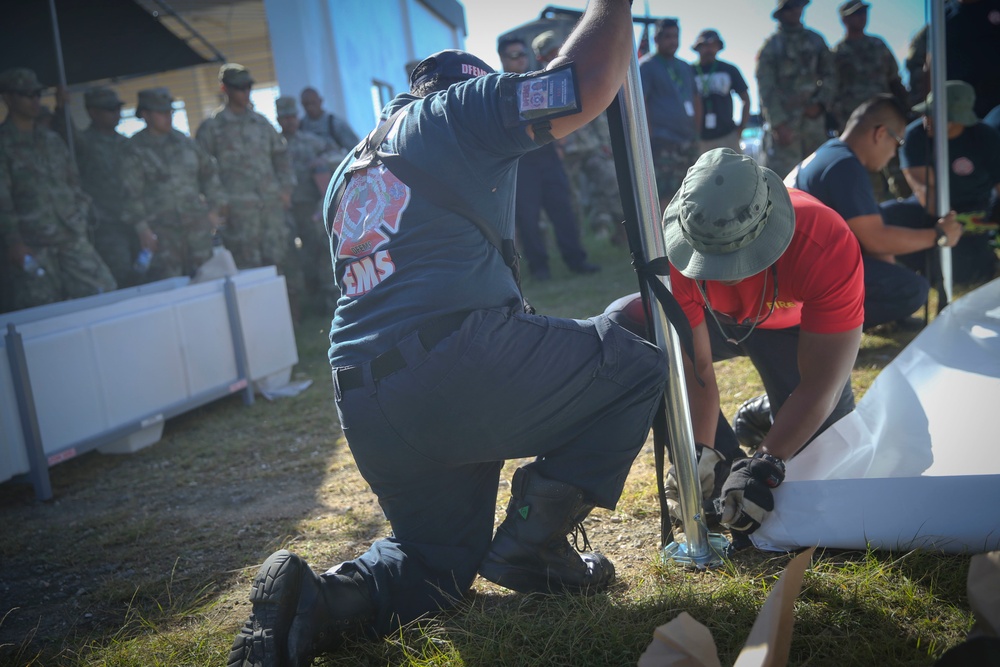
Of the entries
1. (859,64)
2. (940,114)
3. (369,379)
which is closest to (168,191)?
(369,379)

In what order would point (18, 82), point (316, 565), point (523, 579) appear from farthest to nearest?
point (18, 82) < point (316, 565) < point (523, 579)

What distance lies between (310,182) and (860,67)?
5364mm

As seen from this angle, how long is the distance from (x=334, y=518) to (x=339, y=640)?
1044 mm

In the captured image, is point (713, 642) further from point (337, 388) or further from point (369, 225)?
point (369, 225)

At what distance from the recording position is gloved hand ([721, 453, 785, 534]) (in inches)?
77.2

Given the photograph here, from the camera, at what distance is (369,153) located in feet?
6.35

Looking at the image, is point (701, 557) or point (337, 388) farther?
point (701, 557)

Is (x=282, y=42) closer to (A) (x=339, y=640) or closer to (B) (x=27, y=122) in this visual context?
(B) (x=27, y=122)

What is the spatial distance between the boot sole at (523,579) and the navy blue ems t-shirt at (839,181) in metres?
2.34

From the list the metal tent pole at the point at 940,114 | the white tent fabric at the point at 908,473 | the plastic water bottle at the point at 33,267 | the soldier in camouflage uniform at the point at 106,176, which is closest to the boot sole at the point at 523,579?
the white tent fabric at the point at 908,473

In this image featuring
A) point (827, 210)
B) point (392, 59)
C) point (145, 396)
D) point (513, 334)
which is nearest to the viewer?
point (513, 334)

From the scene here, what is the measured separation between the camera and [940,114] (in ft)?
11.8

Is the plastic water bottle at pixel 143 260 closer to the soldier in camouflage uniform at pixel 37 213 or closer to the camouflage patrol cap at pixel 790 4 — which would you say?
the soldier in camouflage uniform at pixel 37 213

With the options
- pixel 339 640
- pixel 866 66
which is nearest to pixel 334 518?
pixel 339 640
